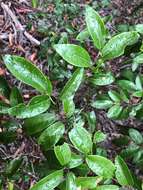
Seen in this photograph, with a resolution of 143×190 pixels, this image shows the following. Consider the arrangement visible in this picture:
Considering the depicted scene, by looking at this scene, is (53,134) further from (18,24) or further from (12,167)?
(18,24)

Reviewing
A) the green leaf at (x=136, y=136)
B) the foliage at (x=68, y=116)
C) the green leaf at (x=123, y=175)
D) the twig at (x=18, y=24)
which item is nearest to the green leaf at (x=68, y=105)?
the foliage at (x=68, y=116)

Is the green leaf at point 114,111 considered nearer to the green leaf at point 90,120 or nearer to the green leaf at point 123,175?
the green leaf at point 90,120

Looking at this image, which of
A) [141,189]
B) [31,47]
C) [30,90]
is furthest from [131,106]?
[31,47]

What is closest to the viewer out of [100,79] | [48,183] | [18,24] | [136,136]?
[48,183]

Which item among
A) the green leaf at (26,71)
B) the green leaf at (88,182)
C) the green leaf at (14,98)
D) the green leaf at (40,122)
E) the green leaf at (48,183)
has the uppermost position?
the green leaf at (26,71)

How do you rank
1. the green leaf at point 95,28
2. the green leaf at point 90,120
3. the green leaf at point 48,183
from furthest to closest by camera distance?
the green leaf at point 90,120
the green leaf at point 95,28
the green leaf at point 48,183

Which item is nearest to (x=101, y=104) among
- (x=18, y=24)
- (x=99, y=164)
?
(x=99, y=164)

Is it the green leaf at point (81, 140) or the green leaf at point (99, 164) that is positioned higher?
the green leaf at point (81, 140)
